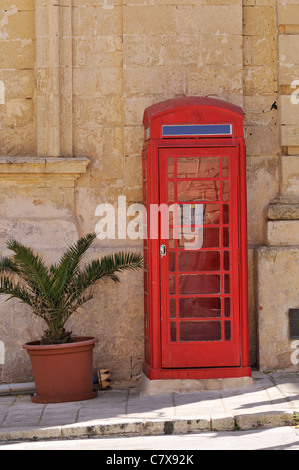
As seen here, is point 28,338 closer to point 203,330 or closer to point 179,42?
point 203,330

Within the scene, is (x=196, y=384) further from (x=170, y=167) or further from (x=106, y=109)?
(x=106, y=109)

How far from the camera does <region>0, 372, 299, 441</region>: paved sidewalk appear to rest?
22.8ft

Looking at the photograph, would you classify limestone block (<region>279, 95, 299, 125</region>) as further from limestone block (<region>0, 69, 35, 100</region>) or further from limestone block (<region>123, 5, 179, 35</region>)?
limestone block (<region>0, 69, 35, 100</region>)

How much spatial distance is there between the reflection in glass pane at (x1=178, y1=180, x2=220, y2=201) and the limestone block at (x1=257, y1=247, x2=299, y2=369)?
0.99m

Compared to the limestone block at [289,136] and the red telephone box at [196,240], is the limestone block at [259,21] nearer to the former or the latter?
the limestone block at [289,136]

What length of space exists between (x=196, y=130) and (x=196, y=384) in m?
2.50

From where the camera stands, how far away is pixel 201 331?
26.8 ft

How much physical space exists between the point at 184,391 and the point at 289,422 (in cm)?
138

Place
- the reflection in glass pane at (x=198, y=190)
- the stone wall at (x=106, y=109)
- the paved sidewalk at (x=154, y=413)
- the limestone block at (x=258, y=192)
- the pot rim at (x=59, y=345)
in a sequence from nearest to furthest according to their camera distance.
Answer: the paved sidewalk at (x=154, y=413) → the pot rim at (x=59, y=345) → the reflection in glass pane at (x=198, y=190) → the stone wall at (x=106, y=109) → the limestone block at (x=258, y=192)

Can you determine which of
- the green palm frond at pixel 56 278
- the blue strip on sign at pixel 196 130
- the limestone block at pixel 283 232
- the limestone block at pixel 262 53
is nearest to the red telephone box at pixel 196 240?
the blue strip on sign at pixel 196 130

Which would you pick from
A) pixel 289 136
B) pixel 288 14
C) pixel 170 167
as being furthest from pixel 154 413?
pixel 288 14

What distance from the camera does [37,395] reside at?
26.7ft

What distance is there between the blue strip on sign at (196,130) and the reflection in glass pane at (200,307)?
1632mm

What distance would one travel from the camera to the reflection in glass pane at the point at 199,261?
26.8 ft
